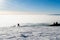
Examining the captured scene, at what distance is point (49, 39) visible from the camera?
15.2 ft

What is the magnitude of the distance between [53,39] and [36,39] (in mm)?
661

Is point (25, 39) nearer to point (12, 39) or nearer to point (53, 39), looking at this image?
point (12, 39)

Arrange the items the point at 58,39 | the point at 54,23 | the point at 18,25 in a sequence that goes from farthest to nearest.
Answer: the point at 54,23 < the point at 18,25 < the point at 58,39

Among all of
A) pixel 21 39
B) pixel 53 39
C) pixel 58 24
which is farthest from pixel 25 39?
pixel 58 24

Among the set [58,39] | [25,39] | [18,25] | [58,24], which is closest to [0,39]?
[25,39]

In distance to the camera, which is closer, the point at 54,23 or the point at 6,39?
the point at 6,39

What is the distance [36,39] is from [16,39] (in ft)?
2.56

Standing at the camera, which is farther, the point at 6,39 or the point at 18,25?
the point at 18,25

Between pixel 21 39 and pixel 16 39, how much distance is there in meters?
0.20

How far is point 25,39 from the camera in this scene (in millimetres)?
4664

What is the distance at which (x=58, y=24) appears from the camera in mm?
9250

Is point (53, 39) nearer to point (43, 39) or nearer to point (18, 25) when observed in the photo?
point (43, 39)

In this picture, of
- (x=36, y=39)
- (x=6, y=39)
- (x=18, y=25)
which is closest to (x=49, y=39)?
(x=36, y=39)

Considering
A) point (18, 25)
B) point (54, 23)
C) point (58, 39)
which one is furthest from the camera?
point (54, 23)
